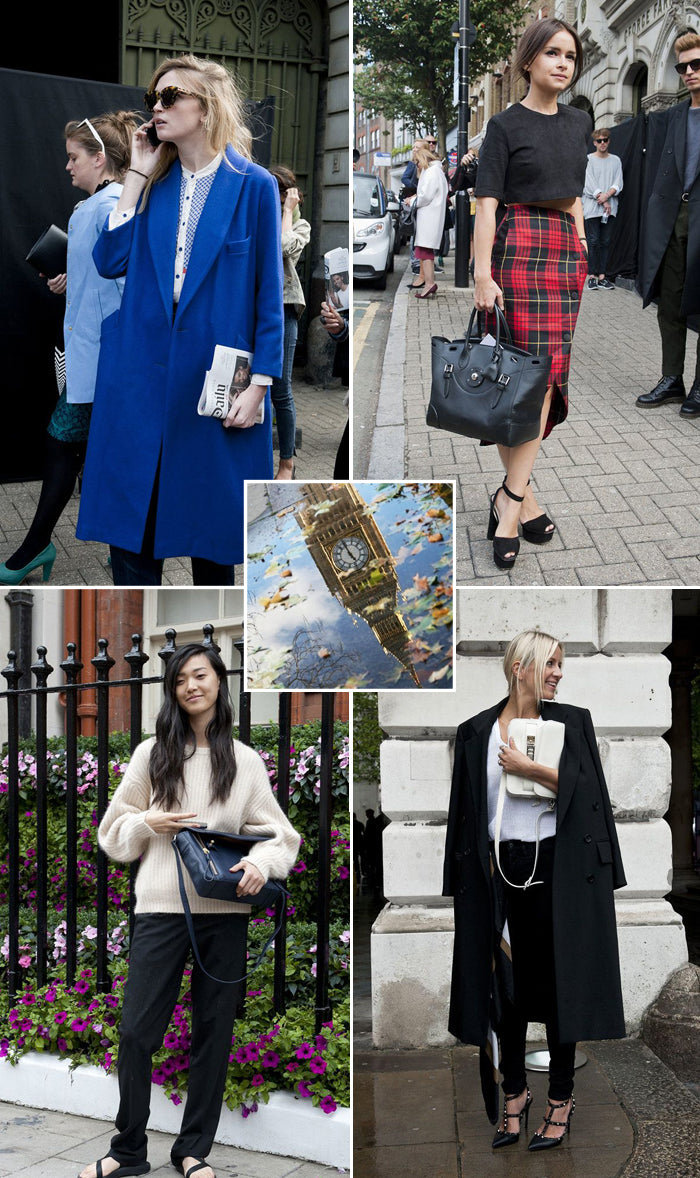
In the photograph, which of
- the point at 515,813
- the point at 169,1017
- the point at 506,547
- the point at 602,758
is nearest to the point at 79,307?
the point at 506,547

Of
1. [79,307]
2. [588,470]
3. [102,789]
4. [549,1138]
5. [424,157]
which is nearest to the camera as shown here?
[549,1138]

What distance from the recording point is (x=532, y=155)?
13.9 ft

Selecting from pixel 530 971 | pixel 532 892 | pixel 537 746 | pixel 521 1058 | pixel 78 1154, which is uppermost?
pixel 537 746

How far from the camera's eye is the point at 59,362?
4.92m

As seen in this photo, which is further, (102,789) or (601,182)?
(601,182)

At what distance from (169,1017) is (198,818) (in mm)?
635

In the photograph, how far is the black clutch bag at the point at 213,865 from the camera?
10.6ft

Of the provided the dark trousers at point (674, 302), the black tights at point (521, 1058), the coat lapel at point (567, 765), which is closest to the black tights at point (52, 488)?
the coat lapel at point (567, 765)

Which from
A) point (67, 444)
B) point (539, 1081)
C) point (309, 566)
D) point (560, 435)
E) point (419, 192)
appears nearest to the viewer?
point (309, 566)

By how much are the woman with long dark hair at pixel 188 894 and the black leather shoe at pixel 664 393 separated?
12.5 ft

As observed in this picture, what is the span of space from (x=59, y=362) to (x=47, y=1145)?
3076mm

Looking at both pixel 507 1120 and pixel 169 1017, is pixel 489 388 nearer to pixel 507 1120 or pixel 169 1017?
pixel 169 1017

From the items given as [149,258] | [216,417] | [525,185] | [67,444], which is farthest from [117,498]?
[525,185]

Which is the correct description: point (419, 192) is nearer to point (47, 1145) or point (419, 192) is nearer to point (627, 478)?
point (627, 478)
